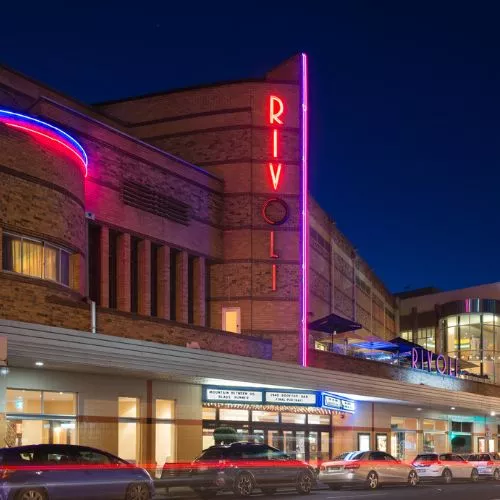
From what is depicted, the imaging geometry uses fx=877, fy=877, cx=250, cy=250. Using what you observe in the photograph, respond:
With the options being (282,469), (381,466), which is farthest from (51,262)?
(381,466)

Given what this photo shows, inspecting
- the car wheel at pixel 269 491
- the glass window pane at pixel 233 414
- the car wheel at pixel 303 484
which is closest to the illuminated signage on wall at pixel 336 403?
the glass window pane at pixel 233 414

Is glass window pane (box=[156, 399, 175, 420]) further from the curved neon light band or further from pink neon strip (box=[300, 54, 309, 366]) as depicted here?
the curved neon light band

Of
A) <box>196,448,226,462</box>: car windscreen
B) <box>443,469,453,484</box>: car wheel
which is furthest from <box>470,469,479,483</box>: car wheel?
<box>196,448,226,462</box>: car windscreen

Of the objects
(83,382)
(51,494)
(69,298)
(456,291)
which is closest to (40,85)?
(69,298)

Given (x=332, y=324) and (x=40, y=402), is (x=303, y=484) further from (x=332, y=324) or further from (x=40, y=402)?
(x=332, y=324)

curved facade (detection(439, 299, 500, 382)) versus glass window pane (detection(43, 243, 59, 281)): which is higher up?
glass window pane (detection(43, 243, 59, 281))

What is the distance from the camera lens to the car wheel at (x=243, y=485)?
24.1 meters

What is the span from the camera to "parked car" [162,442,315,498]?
2403 centimetres

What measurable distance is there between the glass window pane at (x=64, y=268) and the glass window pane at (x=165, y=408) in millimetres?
5728

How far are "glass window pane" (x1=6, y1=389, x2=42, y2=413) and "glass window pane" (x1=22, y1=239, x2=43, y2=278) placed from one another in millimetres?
3269

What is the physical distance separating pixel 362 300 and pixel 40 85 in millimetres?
30406

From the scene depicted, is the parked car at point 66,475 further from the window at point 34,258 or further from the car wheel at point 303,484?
the car wheel at point 303,484

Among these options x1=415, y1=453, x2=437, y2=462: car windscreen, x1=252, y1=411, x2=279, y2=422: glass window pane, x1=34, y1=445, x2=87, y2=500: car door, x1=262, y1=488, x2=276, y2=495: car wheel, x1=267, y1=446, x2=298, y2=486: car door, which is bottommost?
x1=415, y1=453, x2=437, y2=462: car windscreen

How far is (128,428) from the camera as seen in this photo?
27844mm
